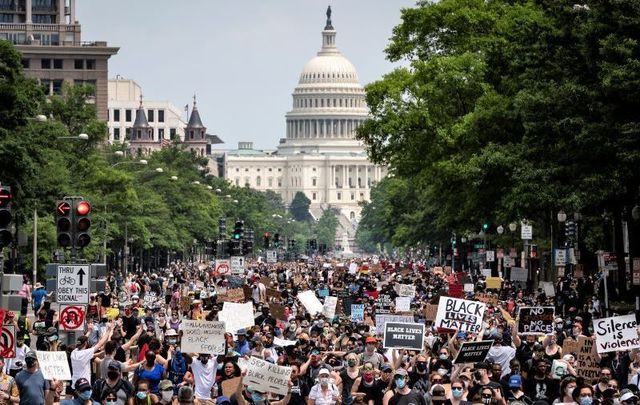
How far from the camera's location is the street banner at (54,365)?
26609 mm

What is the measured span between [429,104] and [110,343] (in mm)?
49153

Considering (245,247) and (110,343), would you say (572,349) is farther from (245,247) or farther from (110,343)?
(245,247)

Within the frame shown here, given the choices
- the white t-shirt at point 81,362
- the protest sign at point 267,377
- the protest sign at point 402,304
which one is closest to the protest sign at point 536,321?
the white t-shirt at point 81,362

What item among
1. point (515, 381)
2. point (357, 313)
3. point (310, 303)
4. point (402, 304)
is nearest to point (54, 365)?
point (515, 381)

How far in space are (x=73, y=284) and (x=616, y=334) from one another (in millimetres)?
8080

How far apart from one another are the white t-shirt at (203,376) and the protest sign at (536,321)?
5.94 m

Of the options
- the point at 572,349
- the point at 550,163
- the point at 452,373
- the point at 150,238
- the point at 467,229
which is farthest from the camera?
the point at 150,238

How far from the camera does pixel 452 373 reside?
2712 cm

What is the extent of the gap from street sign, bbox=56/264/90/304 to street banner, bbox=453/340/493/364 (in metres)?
6.59

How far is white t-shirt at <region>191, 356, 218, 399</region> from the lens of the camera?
27.5 meters

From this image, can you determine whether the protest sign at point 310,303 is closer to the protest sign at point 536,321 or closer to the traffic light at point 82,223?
the protest sign at point 536,321

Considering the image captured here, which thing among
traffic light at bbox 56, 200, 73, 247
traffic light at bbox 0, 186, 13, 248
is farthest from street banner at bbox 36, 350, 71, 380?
traffic light at bbox 56, 200, 73, 247

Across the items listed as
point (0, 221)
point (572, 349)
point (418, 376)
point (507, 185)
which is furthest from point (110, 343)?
point (507, 185)

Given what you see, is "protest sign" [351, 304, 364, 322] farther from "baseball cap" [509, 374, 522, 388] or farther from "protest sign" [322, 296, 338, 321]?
"baseball cap" [509, 374, 522, 388]
